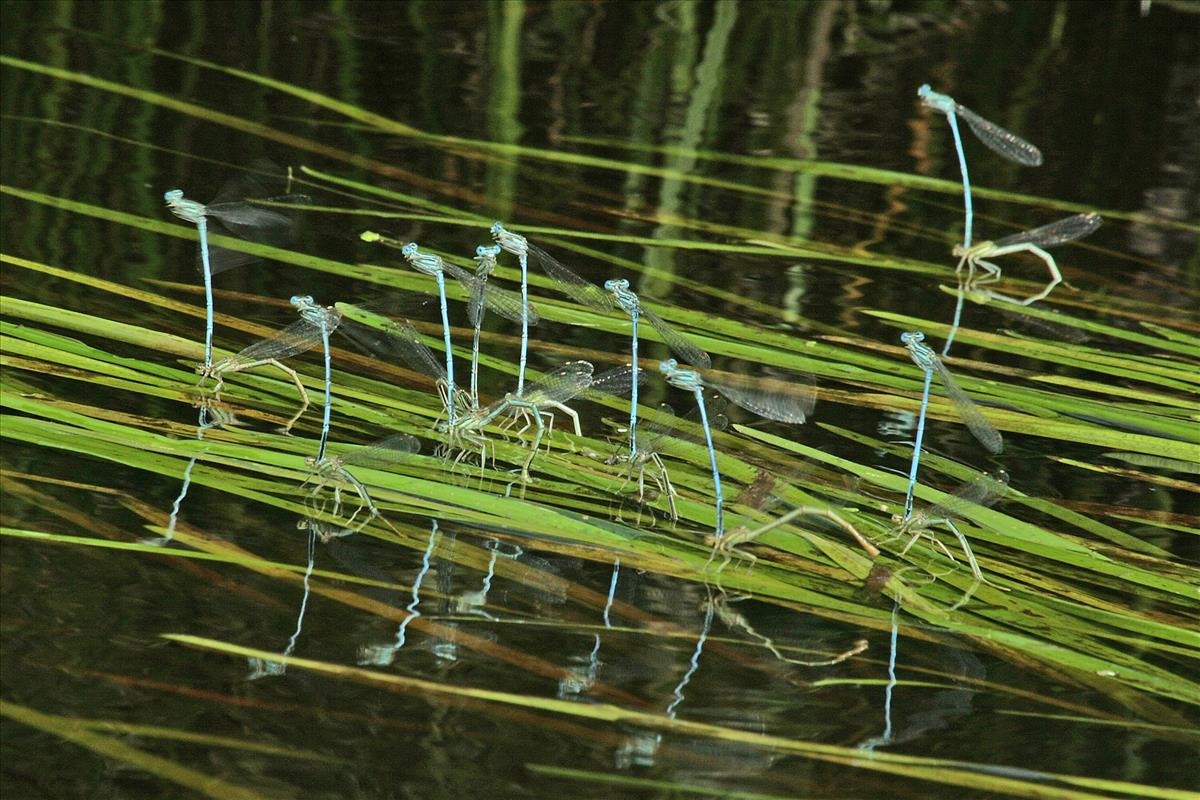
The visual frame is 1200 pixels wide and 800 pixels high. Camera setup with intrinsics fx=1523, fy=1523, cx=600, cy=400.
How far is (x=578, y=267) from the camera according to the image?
4.73 metres

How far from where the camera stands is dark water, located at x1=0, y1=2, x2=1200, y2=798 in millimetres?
2207

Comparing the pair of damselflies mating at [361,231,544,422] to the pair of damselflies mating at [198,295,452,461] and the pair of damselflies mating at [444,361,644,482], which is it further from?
the pair of damselflies mating at [444,361,644,482]

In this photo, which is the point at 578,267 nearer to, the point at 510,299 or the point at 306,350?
the point at 510,299

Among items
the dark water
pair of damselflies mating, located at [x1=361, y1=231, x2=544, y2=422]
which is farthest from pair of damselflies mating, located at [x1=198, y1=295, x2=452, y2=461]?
the dark water

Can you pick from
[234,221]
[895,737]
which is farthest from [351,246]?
[895,737]

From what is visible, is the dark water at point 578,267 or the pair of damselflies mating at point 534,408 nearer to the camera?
the dark water at point 578,267

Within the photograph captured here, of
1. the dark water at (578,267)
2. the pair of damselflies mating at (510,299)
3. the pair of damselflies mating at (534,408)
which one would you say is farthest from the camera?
the pair of damselflies mating at (510,299)

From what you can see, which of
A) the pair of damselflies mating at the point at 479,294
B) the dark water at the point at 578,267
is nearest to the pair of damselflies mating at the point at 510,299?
the pair of damselflies mating at the point at 479,294

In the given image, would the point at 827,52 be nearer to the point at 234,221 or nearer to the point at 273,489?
the point at 234,221

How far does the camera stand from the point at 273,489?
117 inches

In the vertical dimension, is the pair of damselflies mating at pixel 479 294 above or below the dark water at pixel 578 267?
above

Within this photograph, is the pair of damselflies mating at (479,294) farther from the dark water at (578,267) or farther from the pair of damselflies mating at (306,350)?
the dark water at (578,267)

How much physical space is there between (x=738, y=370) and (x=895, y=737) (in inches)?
66.7

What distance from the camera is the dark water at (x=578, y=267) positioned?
2207 mm
